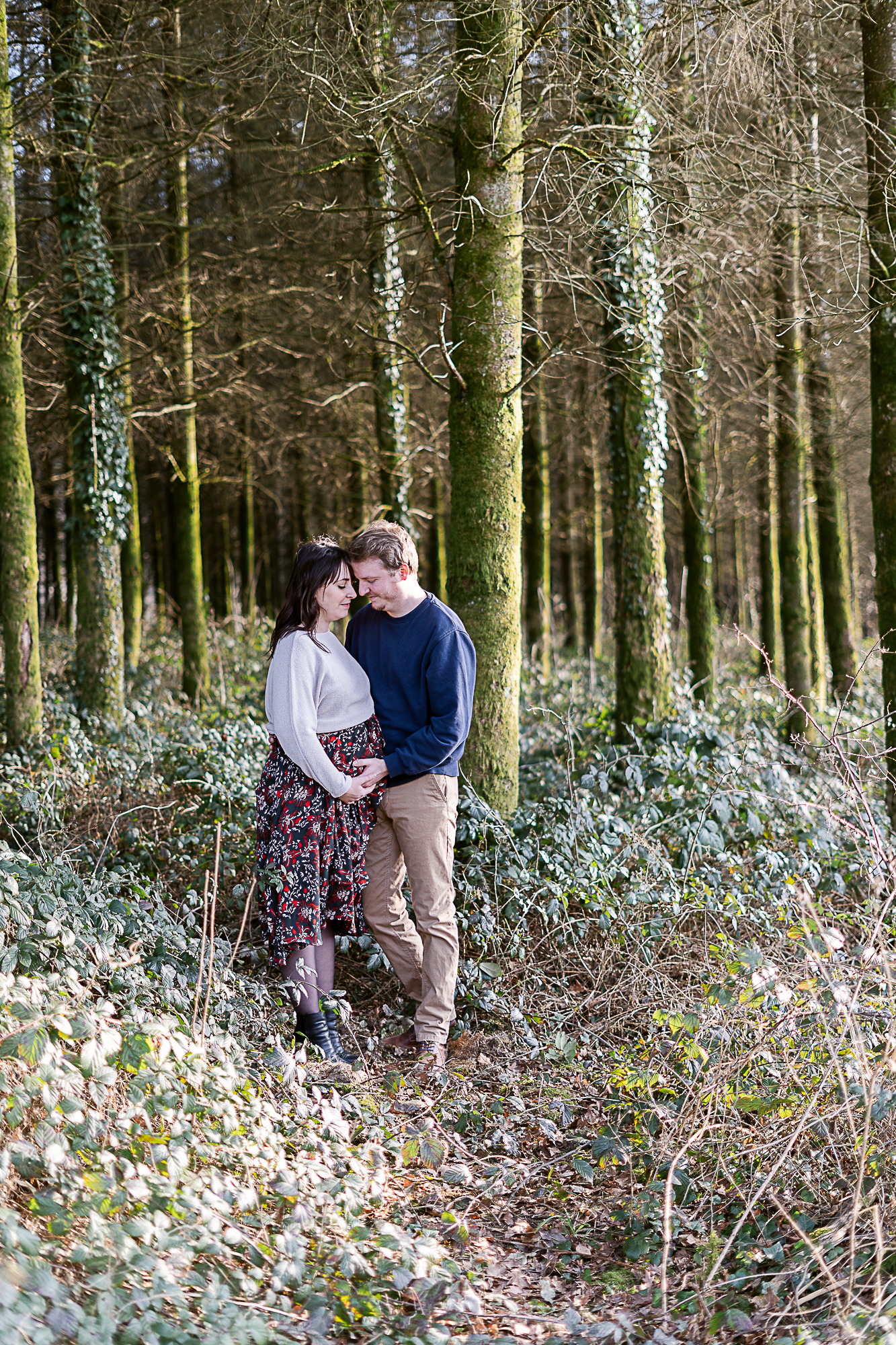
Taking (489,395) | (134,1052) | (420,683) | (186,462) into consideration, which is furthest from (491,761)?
(186,462)

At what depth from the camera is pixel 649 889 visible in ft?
17.3

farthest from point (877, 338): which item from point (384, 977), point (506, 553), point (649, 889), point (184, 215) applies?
point (184, 215)

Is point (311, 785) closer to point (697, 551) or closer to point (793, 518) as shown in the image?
point (697, 551)

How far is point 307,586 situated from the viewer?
14.4 ft

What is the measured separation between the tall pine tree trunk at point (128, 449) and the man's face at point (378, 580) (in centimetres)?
569

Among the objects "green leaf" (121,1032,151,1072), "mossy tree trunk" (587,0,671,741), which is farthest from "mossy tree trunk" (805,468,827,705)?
"green leaf" (121,1032,151,1072)

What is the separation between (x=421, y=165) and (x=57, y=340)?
431 cm

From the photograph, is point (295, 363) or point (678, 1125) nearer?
point (678, 1125)

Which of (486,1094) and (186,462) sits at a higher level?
(186,462)

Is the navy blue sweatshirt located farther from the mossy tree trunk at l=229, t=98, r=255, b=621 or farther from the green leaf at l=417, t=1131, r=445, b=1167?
the mossy tree trunk at l=229, t=98, r=255, b=621

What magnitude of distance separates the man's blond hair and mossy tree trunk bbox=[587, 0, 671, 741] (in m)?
2.88

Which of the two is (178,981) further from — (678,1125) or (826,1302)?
(826,1302)

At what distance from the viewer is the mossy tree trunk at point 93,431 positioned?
9531 mm

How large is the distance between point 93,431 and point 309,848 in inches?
268
